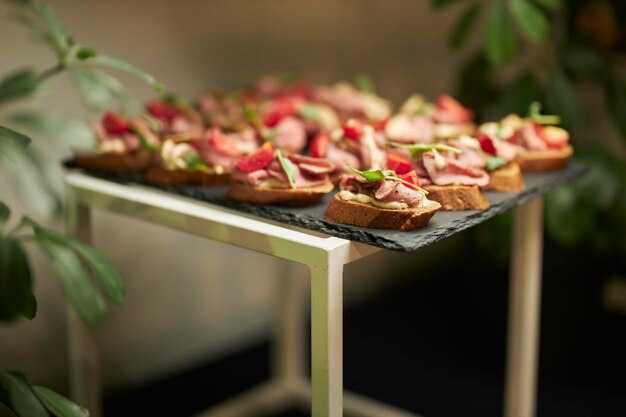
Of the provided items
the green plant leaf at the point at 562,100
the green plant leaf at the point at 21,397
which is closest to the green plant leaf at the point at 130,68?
the green plant leaf at the point at 21,397

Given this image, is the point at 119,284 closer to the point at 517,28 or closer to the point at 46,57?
the point at 46,57

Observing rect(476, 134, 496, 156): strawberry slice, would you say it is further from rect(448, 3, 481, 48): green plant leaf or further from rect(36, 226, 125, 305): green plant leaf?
rect(36, 226, 125, 305): green plant leaf

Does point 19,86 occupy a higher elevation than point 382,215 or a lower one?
higher

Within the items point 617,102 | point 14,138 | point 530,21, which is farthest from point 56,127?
point 617,102

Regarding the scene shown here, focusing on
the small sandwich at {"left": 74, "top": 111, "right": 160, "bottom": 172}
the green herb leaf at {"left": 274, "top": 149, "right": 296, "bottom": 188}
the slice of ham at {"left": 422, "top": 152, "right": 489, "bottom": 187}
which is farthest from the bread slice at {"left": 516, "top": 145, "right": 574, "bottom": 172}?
the small sandwich at {"left": 74, "top": 111, "right": 160, "bottom": 172}

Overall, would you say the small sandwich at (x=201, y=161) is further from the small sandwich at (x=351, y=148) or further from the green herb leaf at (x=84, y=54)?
the green herb leaf at (x=84, y=54)

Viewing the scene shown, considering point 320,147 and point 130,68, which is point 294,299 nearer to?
point 320,147

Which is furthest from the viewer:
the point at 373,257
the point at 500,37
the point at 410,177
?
the point at 373,257
